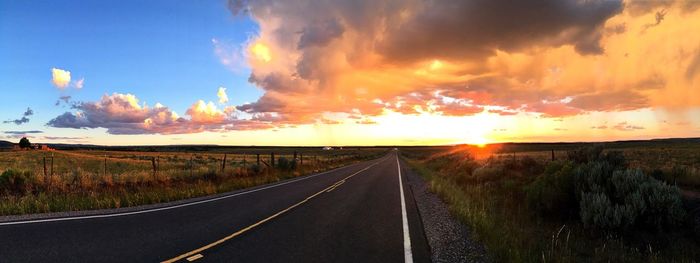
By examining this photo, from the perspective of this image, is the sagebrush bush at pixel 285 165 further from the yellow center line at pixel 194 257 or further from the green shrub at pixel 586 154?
the yellow center line at pixel 194 257

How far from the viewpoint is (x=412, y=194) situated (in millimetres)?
18016

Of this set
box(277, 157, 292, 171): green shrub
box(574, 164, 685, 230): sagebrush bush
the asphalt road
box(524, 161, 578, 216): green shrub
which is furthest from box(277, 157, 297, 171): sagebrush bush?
box(574, 164, 685, 230): sagebrush bush

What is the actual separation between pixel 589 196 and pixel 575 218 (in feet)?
4.63

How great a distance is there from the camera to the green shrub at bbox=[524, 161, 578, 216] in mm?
11516

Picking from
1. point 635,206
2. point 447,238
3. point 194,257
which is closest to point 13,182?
point 194,257

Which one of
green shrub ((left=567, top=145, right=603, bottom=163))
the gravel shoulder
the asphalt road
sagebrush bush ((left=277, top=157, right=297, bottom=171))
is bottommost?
the gravel shoulder

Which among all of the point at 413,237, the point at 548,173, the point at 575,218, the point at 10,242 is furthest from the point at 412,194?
the point at 10,242

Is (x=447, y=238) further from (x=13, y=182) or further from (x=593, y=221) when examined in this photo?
(x=13, y=182)

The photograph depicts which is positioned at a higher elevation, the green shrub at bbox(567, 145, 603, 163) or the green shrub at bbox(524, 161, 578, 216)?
the green shrub at bbox(567, 145, 603, 163)

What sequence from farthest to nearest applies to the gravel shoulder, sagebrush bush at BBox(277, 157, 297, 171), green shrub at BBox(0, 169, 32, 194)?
sagebrush bush at BBox(277, 157, 297, 171), green shrub at BBox(0, 169, 32, 194), the gravel shoulder

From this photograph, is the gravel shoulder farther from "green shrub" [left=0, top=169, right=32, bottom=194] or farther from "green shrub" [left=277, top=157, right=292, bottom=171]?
"green shrub" [left=277, top=157, right=292, bottom=171]

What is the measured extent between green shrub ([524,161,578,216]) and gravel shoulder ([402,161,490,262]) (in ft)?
8.68

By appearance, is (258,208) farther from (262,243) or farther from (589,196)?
(589,196)

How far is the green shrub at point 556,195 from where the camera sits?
11516 millimetres
